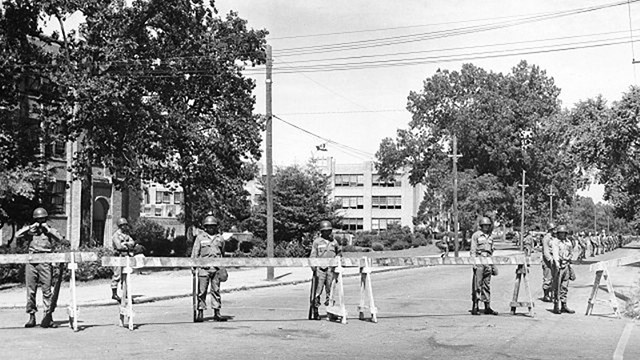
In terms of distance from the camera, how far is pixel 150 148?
32969mm

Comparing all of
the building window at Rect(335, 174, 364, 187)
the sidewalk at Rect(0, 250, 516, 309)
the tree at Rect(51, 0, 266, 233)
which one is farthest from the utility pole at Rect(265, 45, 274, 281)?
the building window at Rect(335, 174, 364, 187)

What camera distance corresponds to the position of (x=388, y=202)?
370 ft

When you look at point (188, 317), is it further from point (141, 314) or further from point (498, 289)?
point (498, 289)

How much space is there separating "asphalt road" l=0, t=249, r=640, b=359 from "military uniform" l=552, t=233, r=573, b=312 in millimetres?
519

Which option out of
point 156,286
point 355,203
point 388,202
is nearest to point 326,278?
point 156,286

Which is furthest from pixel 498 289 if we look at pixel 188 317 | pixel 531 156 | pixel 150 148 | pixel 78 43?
pixel 531 156

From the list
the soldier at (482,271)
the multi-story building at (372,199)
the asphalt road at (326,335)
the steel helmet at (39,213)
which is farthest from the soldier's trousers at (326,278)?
the multi-story building at (372,199)

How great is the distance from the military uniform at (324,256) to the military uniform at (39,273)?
4.54 metres

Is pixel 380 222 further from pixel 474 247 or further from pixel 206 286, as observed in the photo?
pixel 206 286

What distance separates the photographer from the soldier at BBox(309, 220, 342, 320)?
13.2m

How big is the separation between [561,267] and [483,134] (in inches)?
1992

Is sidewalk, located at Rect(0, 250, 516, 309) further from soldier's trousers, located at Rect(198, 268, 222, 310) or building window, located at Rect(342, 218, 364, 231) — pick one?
building window, located at Rect(342, 218, 364, 231)

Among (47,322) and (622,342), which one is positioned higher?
(47,322)

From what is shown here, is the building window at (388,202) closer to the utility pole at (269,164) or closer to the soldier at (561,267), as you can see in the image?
the utility pole at (269,164)
